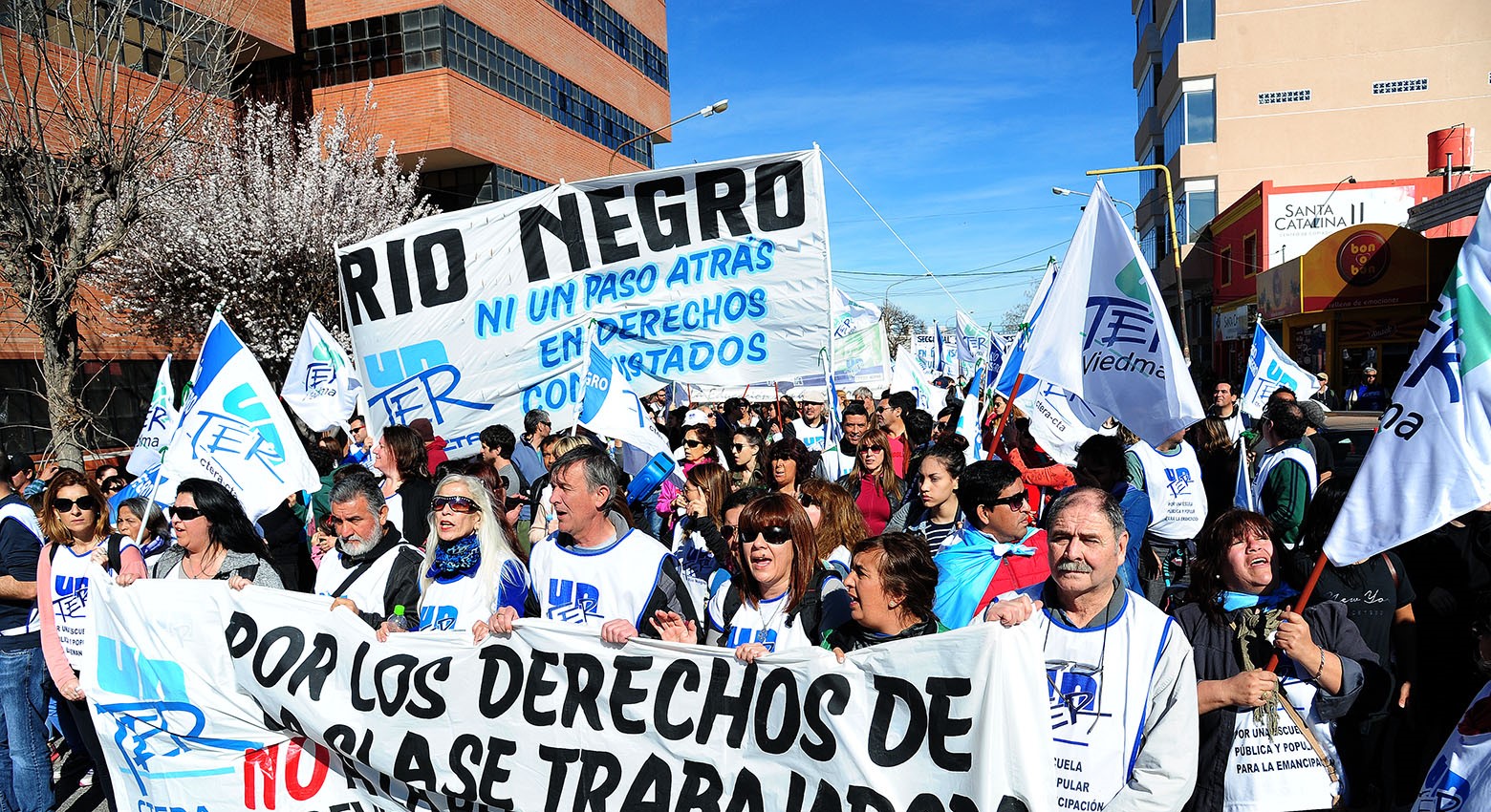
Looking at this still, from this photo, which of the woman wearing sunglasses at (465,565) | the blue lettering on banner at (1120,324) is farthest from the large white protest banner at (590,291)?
the woman wearing sunglasses at (465,565)

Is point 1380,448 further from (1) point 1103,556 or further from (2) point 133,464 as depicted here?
(2) point 133,464

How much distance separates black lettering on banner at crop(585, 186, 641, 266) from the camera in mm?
5867

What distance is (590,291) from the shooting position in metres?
5.88

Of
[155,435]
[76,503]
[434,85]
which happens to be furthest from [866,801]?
[434,85]

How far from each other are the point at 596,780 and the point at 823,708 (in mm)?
952

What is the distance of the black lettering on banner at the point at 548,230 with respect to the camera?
5934mm

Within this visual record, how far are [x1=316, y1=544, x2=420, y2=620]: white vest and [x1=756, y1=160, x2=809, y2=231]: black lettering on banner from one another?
269 centimetres

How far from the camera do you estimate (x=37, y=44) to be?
10117 millimetres

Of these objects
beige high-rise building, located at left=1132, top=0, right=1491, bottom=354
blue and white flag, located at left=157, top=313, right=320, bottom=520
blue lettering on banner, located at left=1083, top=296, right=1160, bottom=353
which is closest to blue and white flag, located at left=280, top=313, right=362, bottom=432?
blue and white flag, located at left=157, top=313, right=320, bottom=520

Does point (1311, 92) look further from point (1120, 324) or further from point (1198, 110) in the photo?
point (1120, 324)

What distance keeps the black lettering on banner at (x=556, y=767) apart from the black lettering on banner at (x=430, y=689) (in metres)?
0.47

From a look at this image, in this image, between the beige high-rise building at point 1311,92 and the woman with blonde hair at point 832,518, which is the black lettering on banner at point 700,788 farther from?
the beige high-rise building at point 1311,92

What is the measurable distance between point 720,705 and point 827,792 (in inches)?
18.9

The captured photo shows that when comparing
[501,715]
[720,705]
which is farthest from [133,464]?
[720,705]
